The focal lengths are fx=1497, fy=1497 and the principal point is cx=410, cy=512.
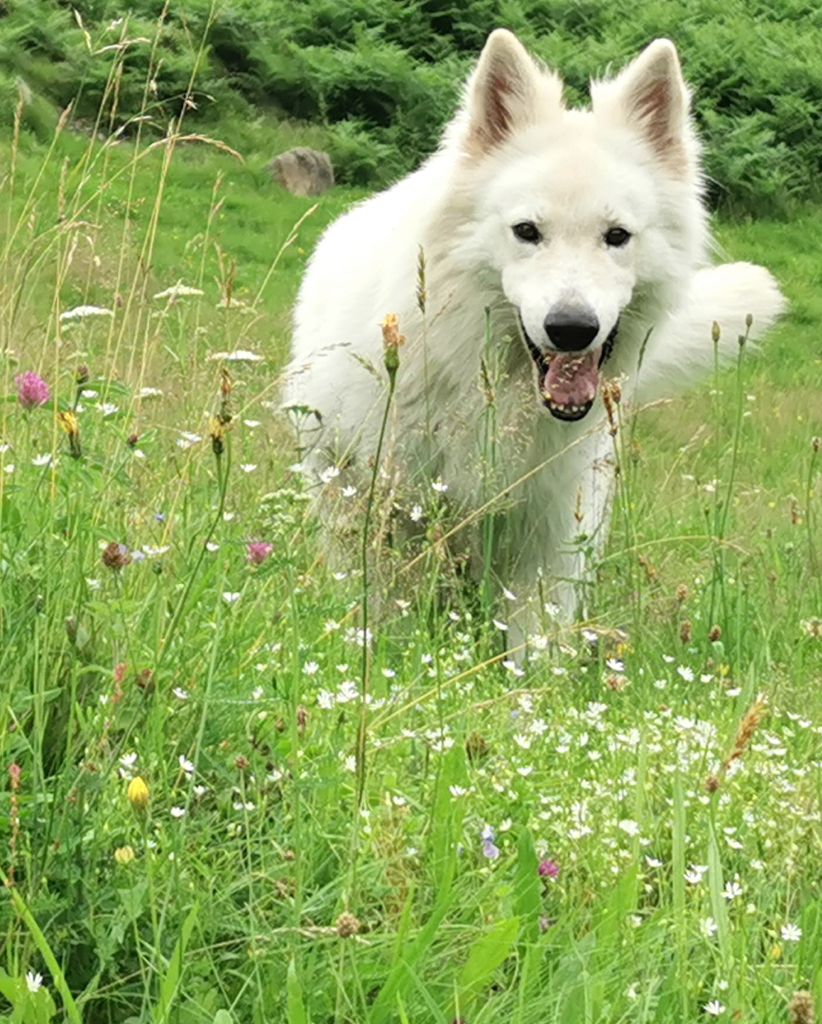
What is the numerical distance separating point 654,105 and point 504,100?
0.49m

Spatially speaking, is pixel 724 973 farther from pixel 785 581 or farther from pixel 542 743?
pixel 785 581

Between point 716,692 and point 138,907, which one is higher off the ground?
point 138,907

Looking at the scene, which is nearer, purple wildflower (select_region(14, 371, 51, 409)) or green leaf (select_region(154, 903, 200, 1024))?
green leaf (select_region(154, 903, 200, 1024))

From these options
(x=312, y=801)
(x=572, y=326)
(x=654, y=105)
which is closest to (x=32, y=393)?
(x=312, y=801)

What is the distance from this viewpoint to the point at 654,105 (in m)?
4.79

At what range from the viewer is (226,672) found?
2.35m

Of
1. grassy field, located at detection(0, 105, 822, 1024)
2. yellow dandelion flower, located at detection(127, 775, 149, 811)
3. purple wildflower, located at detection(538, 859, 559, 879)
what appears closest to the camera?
yellow dandelion flower, located at detection(127, 775, 149, 811)

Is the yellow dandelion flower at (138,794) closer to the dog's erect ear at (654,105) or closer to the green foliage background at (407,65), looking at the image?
the dog's erect ear at (654,105)

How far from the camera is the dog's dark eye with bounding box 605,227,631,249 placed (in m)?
4.46

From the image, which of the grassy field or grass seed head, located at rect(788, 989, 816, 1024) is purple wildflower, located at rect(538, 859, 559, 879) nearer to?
the grassy field

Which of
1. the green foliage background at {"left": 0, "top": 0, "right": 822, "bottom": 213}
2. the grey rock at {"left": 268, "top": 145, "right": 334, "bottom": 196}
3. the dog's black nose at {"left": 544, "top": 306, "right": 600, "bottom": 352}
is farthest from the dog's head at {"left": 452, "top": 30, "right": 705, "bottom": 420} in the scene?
the grey rock at {"left": 268, "top": 145, "right": 334, "bottom": 196}

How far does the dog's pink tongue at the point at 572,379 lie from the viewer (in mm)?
4445

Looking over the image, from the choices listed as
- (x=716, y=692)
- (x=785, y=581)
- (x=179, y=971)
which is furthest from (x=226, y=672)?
(x=785, y=581)

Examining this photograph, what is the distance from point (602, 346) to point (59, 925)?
10.4ft
